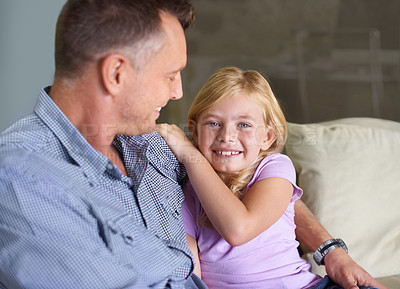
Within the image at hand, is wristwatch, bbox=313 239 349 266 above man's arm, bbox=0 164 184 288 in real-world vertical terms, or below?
below

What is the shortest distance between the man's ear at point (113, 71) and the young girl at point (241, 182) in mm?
322

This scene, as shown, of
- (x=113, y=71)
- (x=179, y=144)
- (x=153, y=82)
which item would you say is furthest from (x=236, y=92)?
(x=113, y=71)

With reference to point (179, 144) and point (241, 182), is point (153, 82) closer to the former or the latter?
point (179, 144)

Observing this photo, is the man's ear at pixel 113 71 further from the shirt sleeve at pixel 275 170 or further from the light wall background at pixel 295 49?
Result: the light wall background at pixel 295 49

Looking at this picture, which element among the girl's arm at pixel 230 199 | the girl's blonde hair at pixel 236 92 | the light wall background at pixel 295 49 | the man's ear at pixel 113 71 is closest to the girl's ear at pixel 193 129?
the girl's blonde hair at pixel 236 92

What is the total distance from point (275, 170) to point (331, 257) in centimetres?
33

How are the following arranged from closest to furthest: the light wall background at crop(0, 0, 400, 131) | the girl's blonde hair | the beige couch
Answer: the girl's blonde hair < the beige couch < the light wall background at crop(0, 0, 400, 131)

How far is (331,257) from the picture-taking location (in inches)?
55.7

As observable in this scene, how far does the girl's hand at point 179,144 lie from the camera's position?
1.36 m

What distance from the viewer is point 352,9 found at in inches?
111

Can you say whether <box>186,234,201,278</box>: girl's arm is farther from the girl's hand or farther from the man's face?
the man's face

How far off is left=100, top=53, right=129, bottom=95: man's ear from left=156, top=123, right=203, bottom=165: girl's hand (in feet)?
1.02

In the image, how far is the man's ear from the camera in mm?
1078

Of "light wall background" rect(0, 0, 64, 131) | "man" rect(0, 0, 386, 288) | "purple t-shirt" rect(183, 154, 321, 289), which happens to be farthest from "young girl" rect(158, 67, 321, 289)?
"light wall background" rect(0, 0, 64, 131)
